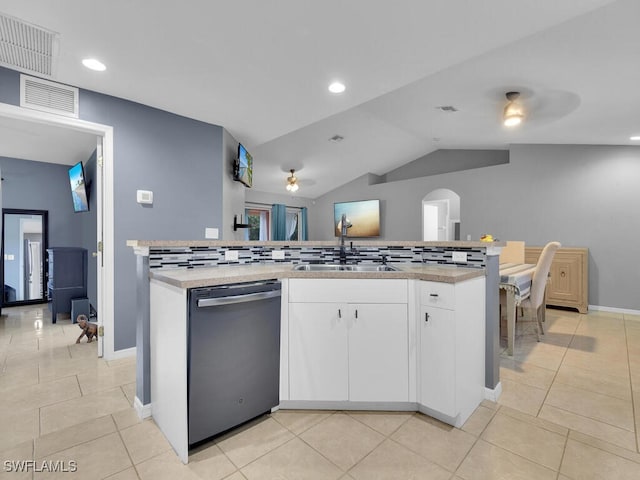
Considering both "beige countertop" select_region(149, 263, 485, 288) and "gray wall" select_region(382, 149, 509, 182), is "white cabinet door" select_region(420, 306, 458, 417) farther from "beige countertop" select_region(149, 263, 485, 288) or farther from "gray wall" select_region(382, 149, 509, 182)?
"gray wall" select_region(382, 149, 509, 182)

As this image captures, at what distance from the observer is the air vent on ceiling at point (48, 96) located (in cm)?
236

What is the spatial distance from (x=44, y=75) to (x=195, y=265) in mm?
1994

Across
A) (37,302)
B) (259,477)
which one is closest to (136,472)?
(259,477)

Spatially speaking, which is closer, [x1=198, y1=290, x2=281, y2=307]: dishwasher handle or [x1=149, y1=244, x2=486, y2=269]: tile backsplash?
[x1=198, y1=290, x2=281, y2=307]: dishwasher handle

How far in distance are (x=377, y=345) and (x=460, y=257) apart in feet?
2.79

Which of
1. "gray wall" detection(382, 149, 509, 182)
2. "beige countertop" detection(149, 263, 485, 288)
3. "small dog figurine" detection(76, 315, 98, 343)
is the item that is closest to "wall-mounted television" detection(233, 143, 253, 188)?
"beige countertop" detection(149, 263, 485, 288)

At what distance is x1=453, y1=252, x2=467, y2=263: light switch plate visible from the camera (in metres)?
2.07

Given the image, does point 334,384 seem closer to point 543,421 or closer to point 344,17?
point 543,421

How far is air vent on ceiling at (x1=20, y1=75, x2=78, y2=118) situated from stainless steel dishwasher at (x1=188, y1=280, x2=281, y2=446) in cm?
226

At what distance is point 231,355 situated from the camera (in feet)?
5.21

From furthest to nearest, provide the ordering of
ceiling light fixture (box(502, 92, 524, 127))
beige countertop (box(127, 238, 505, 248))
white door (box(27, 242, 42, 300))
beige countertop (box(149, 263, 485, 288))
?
white door (box(27, 242, 42, 300)) → ceiling light fixture (box(502, 92, 524, 127)) → beige countertop (box(127, 238, 505, 248)) → beige countertop (box(149, 263, 485, 288))

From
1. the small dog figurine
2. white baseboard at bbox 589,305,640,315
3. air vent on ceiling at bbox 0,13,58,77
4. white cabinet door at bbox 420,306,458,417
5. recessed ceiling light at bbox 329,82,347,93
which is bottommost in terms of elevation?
white baseboard at bbox 589,305,640,315

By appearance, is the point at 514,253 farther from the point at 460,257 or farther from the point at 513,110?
the point at 460,257

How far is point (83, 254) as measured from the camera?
170 inches
